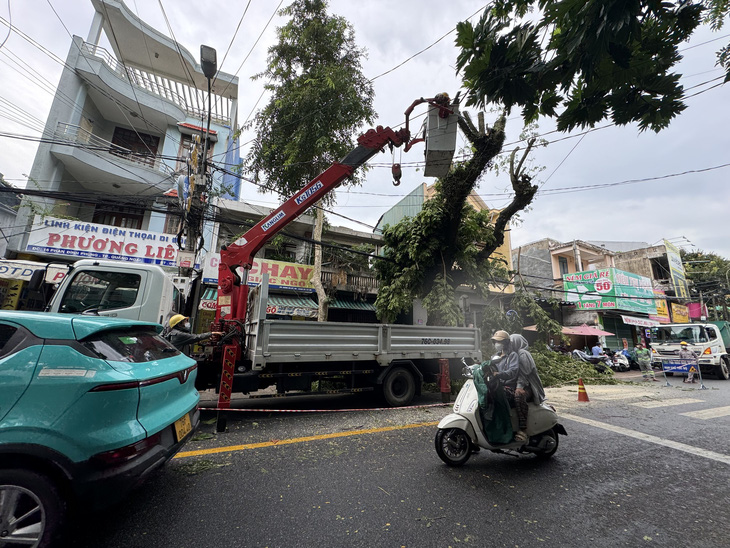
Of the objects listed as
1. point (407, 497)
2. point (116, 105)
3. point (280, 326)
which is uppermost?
point (116, 105)

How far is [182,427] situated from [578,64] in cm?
438

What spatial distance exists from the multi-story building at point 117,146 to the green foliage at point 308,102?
1761 millimetres

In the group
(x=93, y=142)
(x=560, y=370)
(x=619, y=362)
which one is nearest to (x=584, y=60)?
(x=560, y=370)

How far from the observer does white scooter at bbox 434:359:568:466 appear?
3.52m

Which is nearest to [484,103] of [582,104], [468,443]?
[582,104]

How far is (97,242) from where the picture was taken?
10.8 metres

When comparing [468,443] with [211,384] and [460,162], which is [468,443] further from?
[460,162]

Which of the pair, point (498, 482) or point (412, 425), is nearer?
point (498, 482)

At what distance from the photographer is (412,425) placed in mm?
5109

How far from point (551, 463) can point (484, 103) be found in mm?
3977

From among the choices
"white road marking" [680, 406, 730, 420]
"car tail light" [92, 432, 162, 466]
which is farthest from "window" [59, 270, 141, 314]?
"white road marking" [680, 406, 730, 420]

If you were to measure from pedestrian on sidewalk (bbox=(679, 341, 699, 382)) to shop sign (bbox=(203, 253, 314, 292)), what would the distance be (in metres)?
14.5

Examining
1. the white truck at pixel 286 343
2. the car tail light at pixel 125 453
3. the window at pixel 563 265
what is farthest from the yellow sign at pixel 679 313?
the car tail light at pixel 125 453

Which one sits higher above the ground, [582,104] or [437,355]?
[582,104]
